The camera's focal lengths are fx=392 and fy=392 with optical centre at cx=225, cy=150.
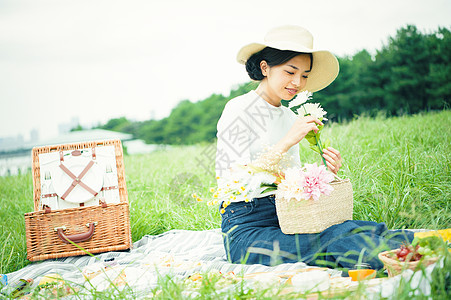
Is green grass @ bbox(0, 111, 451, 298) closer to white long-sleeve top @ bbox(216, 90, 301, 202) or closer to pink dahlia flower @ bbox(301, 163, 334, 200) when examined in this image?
pink dahlia flower @ bbox(301, 163, 334, 200)

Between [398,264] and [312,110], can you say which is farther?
[312,110]

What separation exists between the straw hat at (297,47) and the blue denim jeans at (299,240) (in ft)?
2.96

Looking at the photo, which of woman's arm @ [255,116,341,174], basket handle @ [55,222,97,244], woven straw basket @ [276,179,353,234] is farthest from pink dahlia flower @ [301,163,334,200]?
basket handle @ [55,222,97,244]

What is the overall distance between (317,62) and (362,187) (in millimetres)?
996

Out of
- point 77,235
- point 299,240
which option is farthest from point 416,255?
point 77,235

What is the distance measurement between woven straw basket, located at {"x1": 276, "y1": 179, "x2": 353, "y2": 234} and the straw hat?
819mm

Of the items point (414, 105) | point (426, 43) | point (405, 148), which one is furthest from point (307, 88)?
point (426, 43)

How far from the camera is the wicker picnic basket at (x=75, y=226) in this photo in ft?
9.39

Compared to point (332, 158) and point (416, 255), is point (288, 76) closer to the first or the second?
point (332, 158)

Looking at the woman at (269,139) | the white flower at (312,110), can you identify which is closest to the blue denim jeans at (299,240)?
the woman at (269,139)

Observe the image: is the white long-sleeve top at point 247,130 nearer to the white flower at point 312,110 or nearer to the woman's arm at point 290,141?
the woman's arm at point 290,141

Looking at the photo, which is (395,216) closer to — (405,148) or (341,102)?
(405,148)

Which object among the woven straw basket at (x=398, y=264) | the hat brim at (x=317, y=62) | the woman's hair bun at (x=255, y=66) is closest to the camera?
the woven straw basket at (x=398, y=264)

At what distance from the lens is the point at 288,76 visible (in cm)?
230
